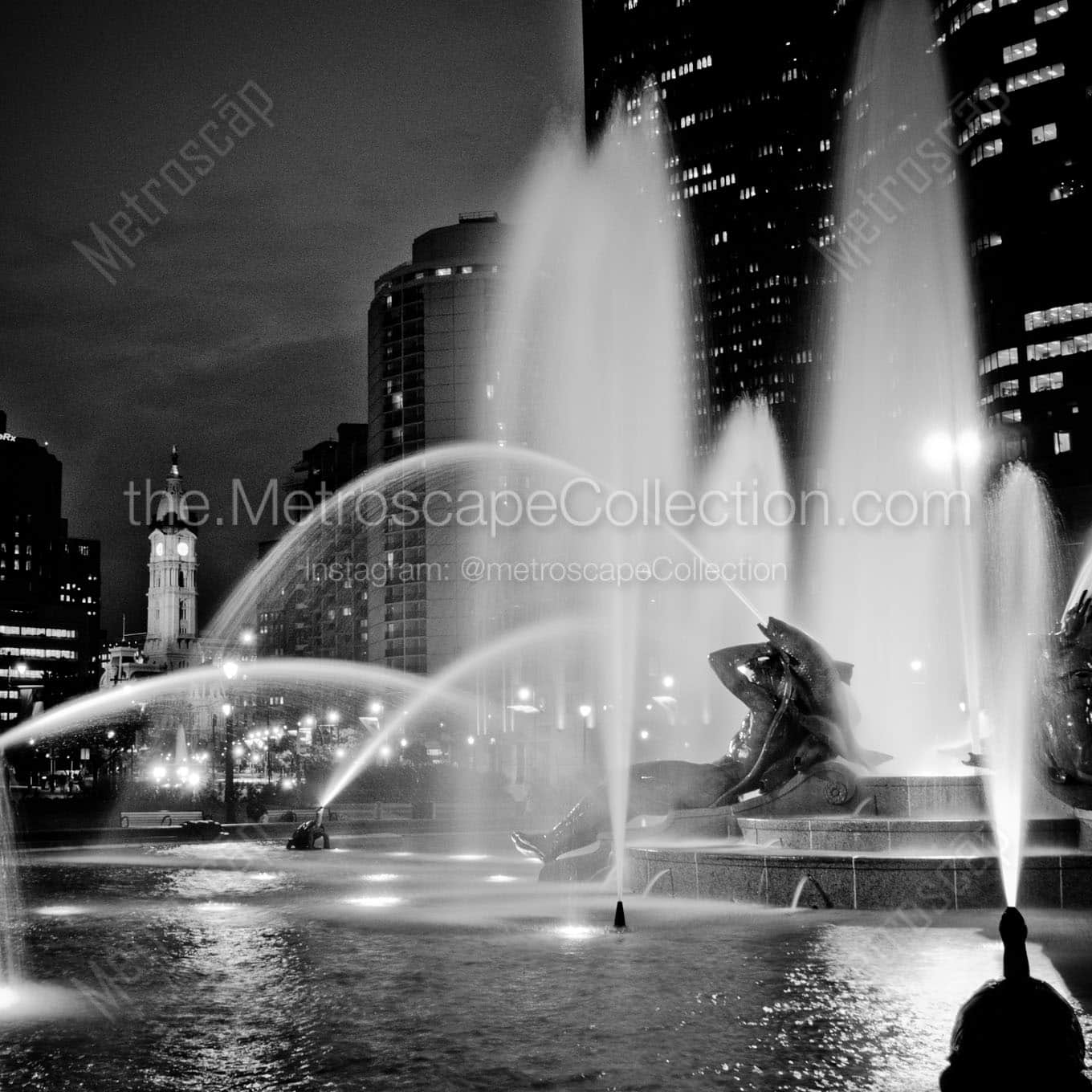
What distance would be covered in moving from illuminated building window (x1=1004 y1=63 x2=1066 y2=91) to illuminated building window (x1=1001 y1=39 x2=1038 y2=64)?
1226 mm

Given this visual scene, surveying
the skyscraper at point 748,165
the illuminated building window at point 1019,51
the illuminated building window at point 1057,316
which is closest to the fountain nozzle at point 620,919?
the illuminated building window at point 1057,316

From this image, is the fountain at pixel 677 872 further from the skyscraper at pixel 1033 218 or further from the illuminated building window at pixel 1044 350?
the illuminated building window at pixel 1044 350

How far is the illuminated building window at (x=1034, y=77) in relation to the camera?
89.0m

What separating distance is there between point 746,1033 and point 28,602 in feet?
588

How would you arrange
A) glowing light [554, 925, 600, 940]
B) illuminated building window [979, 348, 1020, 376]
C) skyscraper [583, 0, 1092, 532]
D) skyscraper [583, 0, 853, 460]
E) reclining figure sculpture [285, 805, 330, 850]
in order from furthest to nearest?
skyscraper [583, 0, 853, 460] → skyscraper [583, 0, 1092, 532] → illuminated building window [979, 348, 1020, 376] → reclining figure sculpture [285, 805, 330, 850] → glowing light [554, 925, 600, 940]

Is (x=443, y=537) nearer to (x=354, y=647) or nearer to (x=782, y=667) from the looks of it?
(x=354, y=647)

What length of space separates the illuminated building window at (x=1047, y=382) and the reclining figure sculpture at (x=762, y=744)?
73.4 m

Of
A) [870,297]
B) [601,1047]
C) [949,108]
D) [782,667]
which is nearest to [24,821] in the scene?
[782,667]

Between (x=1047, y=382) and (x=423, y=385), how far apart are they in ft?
223

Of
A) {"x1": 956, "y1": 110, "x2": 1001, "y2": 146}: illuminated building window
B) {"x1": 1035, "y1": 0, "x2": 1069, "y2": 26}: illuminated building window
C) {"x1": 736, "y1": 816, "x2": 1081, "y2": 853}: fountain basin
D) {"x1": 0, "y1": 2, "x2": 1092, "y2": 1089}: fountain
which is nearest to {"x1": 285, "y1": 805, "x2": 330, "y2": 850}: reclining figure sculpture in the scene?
{"x1": 0, "y1": 2, "x2": 1092, "y2": 1089}: fountain

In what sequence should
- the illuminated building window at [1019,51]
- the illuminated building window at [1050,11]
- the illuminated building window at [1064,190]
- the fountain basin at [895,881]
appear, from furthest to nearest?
the illuminated building window at [1019,51], the illuminated building window at [1064,190], the illuminated building window at [1050,11], the fountain basin at [895,881]

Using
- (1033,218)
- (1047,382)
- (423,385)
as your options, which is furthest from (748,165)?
(1047,382)

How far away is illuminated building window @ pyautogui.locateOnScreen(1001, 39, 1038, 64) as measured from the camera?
90062mm

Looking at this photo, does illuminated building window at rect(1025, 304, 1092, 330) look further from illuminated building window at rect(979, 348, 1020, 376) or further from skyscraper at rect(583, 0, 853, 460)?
skyscraper at rect(583, 0, 853, 460)
